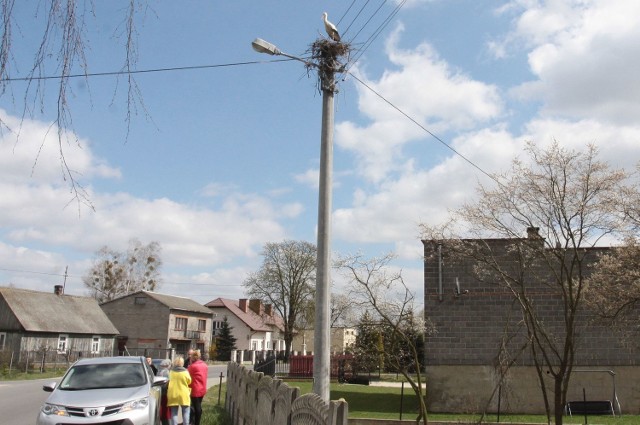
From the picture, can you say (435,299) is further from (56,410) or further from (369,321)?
(56,410)

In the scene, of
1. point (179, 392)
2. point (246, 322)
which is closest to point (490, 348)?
point (179, 392)

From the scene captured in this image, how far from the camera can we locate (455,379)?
22.0m

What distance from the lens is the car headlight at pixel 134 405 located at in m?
10.4

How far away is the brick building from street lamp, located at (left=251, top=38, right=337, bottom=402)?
11.8 meters

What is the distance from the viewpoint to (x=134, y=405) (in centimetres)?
1051

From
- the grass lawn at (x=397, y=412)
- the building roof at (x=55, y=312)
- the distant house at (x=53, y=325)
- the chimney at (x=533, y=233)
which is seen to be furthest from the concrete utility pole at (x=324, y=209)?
the building roof at (x=55, y=312)

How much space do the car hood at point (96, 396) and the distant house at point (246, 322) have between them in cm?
7186

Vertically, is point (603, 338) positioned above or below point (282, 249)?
→ below

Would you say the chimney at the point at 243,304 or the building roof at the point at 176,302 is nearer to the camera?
the building roof at the point at 176,302

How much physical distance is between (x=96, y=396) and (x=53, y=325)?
138 feet

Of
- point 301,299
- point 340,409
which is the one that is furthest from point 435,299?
point 301,299

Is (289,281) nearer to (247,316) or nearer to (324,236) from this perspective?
(247,316)

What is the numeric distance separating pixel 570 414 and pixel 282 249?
155 feet

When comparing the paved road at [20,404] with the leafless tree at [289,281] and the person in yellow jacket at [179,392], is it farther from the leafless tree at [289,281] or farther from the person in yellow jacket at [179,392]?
the leafless tree at [289,281]
